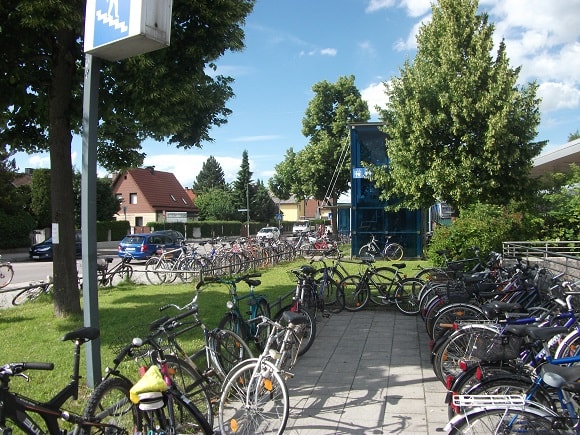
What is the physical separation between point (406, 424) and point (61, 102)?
7107 mm

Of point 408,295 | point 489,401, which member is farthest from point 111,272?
point 489,401

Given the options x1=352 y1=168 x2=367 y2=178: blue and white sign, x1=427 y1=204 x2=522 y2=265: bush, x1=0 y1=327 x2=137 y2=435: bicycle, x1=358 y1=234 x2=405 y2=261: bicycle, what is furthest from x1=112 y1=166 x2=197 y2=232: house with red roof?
x1=0 y1=327 x2=137 y2=435: bicycle

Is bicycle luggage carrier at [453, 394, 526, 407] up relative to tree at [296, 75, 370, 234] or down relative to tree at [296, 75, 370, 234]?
down

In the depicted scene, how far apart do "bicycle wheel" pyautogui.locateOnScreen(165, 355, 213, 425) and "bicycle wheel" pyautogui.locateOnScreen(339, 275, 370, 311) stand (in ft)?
18.5

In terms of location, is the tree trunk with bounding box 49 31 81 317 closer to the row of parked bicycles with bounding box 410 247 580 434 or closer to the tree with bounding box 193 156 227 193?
the row of parked bicycles with bounding box 410 247 580 434

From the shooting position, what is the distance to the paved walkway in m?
4.27

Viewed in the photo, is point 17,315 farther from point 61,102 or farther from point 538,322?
point 538,322

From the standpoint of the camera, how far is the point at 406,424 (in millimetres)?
4250

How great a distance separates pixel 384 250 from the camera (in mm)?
19891

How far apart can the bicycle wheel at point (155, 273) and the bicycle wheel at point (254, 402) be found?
9218 millimetres

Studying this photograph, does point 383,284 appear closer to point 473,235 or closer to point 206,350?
point 473,235

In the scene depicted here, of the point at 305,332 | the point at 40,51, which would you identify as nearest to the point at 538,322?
the point at 305,332

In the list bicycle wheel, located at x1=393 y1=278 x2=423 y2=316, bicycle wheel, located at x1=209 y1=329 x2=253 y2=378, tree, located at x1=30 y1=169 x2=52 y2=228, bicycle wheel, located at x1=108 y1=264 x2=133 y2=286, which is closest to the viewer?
bicycle wheel, located at x1=209 y1=329 x2=253 y2=378

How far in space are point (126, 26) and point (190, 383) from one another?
2.85 m
